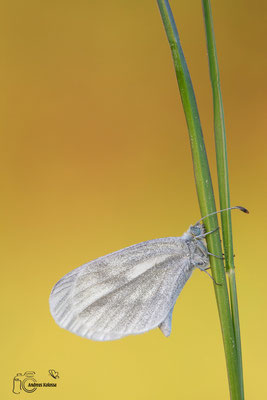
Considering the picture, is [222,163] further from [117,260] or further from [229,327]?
[117,260]

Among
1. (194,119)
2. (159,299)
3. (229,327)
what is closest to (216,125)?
(194,119)

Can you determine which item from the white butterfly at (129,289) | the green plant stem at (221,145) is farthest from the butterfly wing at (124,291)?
the green plant stem at (221,145)

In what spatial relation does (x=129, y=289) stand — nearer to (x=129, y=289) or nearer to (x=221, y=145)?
(x=129, y=289)

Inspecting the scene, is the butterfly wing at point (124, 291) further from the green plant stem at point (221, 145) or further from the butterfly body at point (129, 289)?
the green plant stem at point (221, 145)

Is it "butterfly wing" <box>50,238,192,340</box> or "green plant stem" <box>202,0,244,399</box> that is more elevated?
"green plant stem" <box>202,0,244,399</box>

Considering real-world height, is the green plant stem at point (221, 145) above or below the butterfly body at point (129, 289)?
above

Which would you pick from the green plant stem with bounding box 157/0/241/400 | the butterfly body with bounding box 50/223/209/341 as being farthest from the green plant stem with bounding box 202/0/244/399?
the butterfly body with bounding box 50/223/209/341

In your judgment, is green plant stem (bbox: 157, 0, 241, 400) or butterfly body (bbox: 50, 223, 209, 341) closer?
green plant stem (bbox: 157, 0, 241, 400)

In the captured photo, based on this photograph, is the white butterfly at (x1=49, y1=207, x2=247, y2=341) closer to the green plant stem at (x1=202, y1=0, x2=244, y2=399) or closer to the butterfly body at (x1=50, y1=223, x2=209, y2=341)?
the butterfly body at (x1=50, y1=223, x2=209, y2=341)
